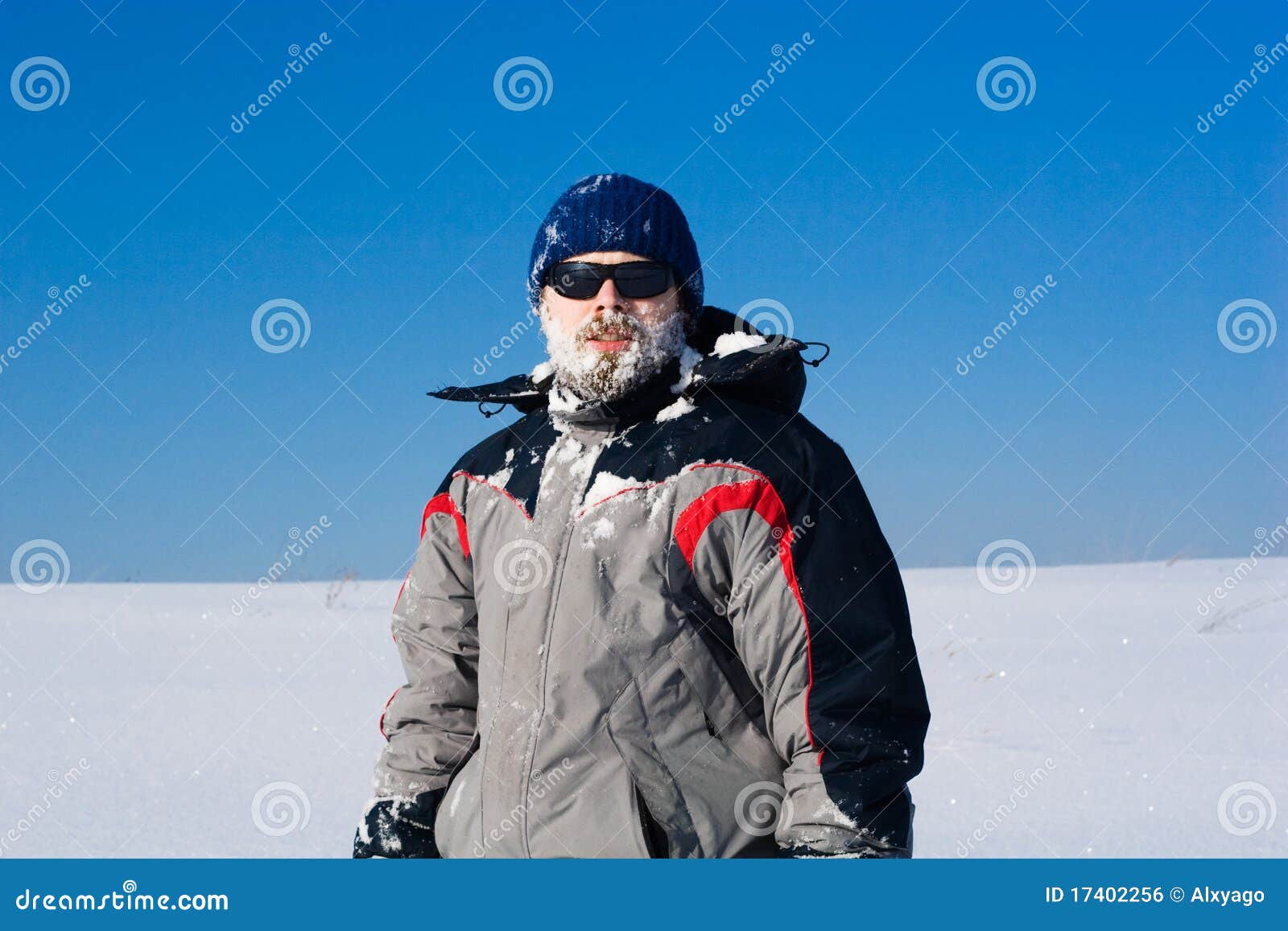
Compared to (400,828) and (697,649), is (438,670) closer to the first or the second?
(400,828)

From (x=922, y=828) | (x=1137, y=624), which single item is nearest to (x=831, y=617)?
(x=922, y=828)

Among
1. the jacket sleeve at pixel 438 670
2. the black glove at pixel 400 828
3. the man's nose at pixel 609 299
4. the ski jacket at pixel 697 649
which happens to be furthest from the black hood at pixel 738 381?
the black glove at pixel 400 828

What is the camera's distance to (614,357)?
265 cm

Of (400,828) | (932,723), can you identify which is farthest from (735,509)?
(932,723)

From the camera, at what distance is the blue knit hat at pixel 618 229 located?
2.77 meters

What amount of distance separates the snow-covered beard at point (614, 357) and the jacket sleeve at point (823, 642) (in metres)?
0.39

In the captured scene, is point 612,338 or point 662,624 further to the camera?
point 612,338

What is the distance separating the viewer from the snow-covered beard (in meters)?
2.64

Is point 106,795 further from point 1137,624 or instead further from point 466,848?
point 1137,624

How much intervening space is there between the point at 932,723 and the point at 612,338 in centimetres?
469

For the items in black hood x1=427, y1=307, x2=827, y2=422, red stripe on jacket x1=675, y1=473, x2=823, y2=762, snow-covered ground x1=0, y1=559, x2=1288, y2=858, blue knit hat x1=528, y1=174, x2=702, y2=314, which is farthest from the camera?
snow-covered ground x1=0, y1=559, x2=1288, y2=858

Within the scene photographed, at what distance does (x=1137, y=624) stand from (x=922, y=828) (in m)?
5.87

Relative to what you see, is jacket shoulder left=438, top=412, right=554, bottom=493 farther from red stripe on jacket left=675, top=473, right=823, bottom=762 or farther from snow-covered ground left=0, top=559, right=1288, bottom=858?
snow-covered ground left=0, top=559, right=1288, bottom=858

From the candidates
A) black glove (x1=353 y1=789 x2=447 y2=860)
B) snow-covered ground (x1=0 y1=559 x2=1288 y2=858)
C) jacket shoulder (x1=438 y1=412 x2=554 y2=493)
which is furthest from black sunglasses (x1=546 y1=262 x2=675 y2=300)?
snow-covered ground (x1=0 y1=559 x2=1288 y2=858)
